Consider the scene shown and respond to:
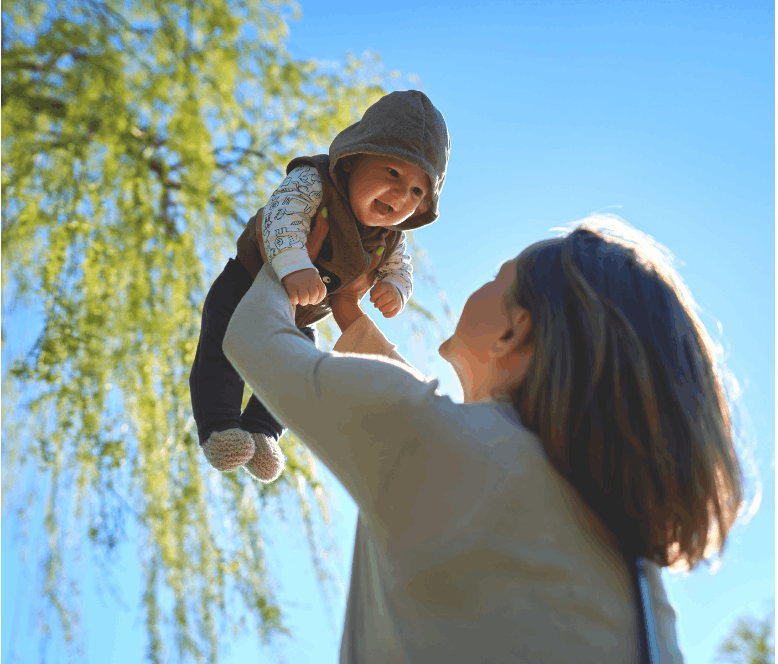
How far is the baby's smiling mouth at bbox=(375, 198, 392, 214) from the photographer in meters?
1.54

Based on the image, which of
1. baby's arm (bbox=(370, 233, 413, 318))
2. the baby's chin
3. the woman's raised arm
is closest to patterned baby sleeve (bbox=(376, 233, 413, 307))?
baby's arm (bbox=(370, 233, 413, 318))

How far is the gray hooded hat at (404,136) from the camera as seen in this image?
4.87 ft

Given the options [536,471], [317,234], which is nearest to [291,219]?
[317,234]

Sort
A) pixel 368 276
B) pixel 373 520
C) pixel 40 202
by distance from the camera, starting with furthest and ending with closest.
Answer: pixel 40 202
pixel 368 276
pixel 373 520

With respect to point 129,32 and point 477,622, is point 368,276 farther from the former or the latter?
point 129,32

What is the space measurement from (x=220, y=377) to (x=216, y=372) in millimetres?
14

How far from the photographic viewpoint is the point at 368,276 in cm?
171

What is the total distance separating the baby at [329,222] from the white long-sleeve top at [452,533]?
0.48 m

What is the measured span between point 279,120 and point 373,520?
2358 millimetres

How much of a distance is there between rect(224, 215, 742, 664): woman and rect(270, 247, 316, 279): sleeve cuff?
17cm

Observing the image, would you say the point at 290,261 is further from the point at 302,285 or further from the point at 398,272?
the point at 398,272

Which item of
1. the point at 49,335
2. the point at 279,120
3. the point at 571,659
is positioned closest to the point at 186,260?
the point at 49,335

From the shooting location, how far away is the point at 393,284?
67.2 inches

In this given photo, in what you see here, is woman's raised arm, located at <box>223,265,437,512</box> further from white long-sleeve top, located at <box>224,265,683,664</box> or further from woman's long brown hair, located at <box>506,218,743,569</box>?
woman's long brown hair, located at <box>506,218,743,569</box>
